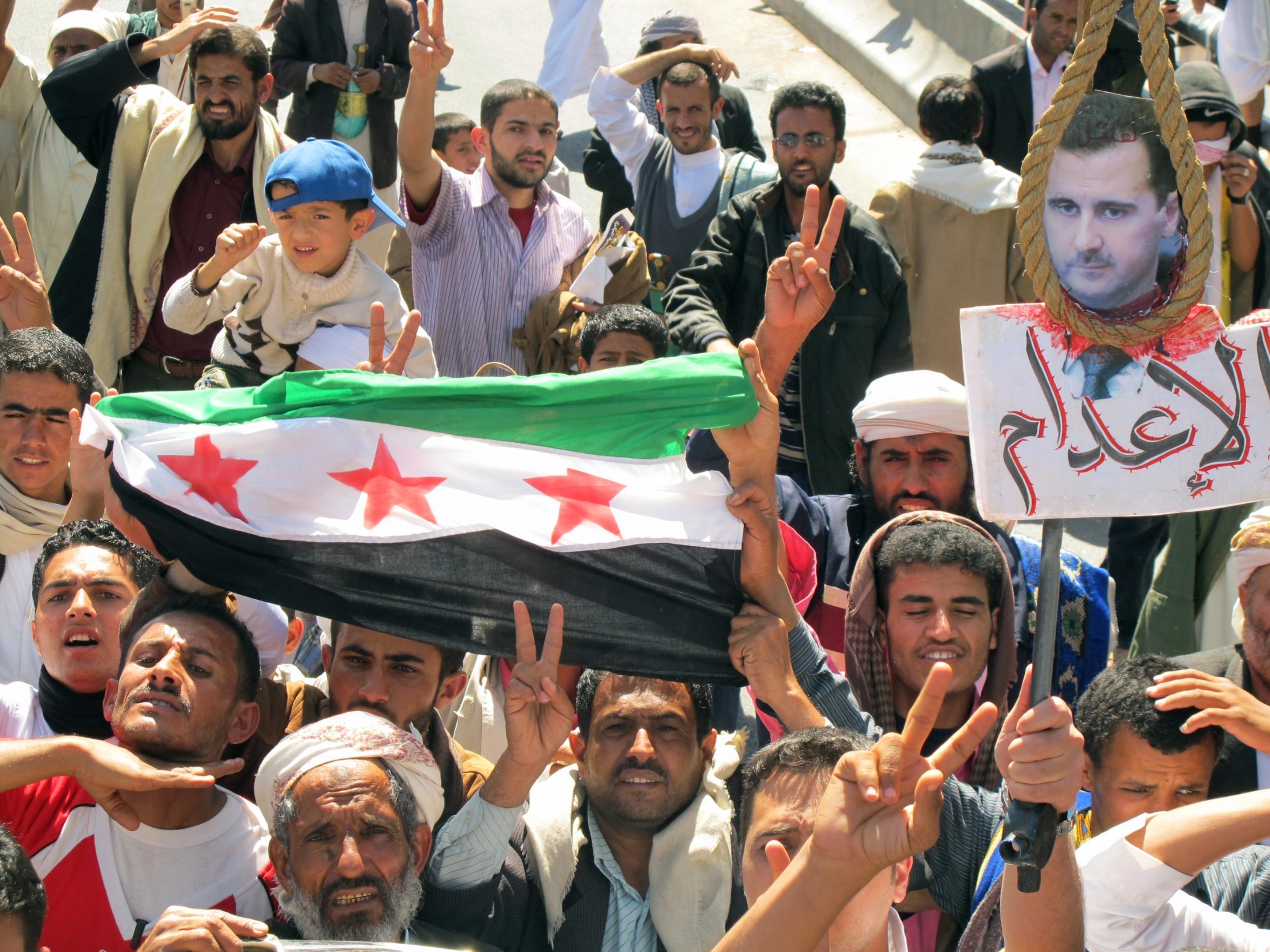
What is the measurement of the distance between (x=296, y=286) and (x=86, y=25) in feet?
8.89

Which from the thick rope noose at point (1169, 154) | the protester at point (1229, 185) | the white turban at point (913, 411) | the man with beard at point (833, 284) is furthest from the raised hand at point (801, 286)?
the protester at point (1229, 185)

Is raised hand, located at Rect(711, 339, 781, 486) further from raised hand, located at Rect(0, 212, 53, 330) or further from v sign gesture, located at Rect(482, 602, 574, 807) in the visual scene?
raised hand, located at Rect(0, 212, 53, 330)

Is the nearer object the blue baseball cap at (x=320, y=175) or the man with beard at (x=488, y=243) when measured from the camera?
the blue baseball cap at (x=320, y=175)

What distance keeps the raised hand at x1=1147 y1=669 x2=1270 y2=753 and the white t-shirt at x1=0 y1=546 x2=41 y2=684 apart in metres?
2.75

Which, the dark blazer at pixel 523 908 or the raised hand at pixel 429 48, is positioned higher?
the raised hand at pixel 429 48

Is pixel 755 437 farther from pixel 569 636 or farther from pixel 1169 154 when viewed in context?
pixel 1169 154

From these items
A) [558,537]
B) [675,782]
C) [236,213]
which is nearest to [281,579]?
[558,537]

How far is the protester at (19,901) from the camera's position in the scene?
258 cm

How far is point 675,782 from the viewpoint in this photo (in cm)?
334

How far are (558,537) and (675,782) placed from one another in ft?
1.98

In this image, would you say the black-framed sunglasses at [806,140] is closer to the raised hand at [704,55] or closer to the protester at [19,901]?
the raised hand at [704,55]

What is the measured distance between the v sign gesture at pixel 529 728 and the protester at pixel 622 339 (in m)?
2.01

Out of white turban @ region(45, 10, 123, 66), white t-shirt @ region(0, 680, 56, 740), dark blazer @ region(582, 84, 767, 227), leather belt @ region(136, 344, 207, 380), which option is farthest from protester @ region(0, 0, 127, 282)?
white t-shirt @ region(0, 680, 56, 740)

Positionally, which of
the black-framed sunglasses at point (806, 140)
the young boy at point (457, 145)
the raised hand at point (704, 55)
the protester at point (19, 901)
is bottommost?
the protester at point (19, 901)
